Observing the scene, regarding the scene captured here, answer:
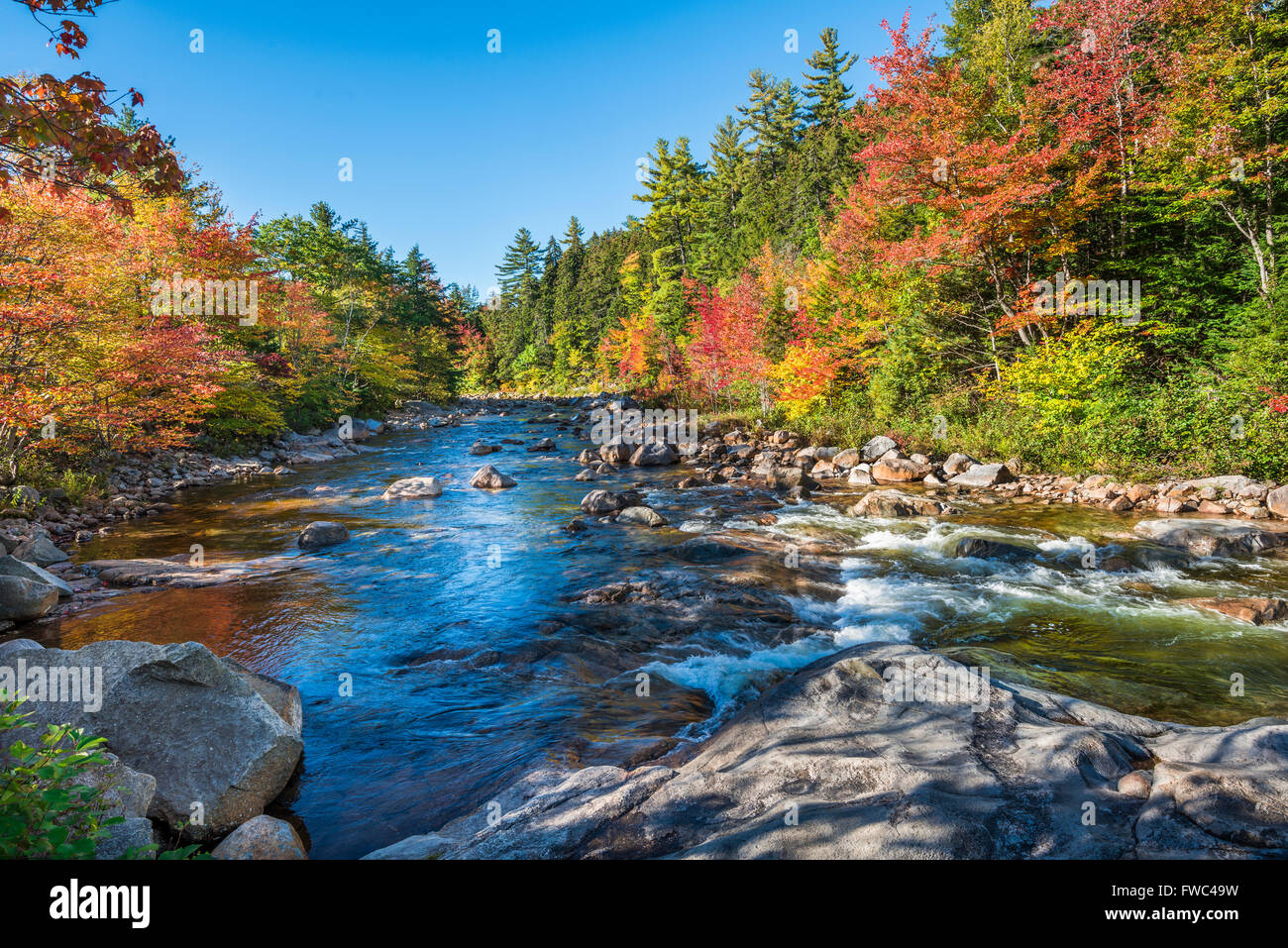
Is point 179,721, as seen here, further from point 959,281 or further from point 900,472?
point 959,281

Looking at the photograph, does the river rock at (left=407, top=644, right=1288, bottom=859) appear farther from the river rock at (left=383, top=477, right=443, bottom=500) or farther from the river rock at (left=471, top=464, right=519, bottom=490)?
the river rock at (left=471, top=464, right=519, bottom=490)

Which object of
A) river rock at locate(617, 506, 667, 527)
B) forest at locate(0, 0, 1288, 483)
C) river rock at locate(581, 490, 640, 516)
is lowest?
river rock at locate(617, 506, 667, 527)

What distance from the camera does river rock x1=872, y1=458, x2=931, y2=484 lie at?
17234 millimetres

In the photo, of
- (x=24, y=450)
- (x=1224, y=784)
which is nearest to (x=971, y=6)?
(x=1224, y=784)

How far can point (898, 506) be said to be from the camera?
44.4 feet

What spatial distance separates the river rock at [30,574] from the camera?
774cm

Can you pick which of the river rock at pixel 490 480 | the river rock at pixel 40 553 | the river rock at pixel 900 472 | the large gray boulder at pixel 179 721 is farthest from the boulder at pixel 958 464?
the river rock at pixel 40 553

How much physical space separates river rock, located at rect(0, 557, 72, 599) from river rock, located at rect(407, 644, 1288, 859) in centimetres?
805

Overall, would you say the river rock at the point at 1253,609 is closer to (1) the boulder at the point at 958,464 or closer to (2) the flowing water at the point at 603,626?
(2) the flowing water at the point at 603,626

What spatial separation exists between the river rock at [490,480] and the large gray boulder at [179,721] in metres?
13.9

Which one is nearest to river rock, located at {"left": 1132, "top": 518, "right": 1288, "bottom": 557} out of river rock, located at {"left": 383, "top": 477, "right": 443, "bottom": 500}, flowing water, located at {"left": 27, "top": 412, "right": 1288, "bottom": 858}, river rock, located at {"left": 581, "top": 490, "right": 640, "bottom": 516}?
flowing water, located at {"left": 27, "top": 412, "right": 1288, "bottom": 858}
